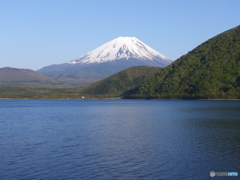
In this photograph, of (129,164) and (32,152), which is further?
(32,152)

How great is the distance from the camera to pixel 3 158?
40.1 metres

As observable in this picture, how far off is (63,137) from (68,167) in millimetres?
21153

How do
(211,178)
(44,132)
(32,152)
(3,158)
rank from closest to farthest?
1. (211,178)
2. (3,158)
3. (32,152)
4. (44,132)

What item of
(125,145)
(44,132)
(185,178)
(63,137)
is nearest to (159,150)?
(125,145)

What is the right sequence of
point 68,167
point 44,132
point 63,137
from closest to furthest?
point 68,167
point 63,137
point 44,132

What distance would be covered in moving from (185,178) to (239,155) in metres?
11.7

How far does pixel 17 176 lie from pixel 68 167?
5.22 metres

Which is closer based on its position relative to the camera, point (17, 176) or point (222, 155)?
point (17, 176)

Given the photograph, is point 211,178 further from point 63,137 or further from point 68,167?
point 63,137

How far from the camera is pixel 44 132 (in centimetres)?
6397

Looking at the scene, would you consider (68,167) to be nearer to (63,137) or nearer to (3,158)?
(3,158)

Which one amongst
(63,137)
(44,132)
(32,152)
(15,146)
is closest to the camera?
(32,152)

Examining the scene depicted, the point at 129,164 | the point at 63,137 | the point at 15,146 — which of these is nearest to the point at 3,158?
the point at 15,146

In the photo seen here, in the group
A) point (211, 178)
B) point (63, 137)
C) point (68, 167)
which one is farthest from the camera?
point (63, 137)
